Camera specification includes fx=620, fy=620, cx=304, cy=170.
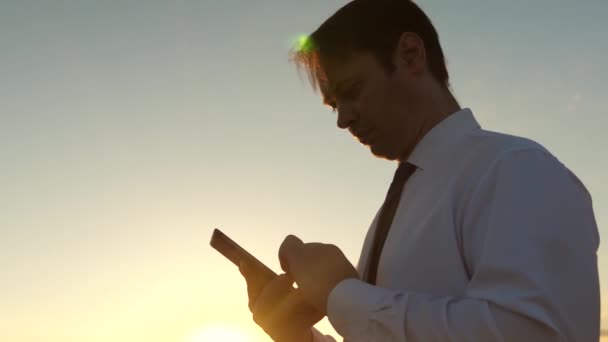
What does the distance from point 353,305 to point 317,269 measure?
10.5 inches

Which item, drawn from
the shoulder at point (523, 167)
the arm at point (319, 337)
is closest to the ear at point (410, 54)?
the shoulder at point (523, 167)

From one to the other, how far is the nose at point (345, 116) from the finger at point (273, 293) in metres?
0.95

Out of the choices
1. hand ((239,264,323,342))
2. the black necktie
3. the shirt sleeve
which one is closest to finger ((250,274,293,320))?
hand ((239,264,323,342))

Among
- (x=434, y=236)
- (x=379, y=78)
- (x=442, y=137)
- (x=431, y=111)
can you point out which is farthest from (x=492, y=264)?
(x=379, y=78)

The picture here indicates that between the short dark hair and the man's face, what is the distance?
60mm

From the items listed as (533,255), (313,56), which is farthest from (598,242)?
(313,56)

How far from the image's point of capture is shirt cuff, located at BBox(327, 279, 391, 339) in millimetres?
2109

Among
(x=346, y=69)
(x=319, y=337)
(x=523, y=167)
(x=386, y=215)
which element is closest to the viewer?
(x=523, y=167)

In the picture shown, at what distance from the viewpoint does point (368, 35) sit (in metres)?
3.21

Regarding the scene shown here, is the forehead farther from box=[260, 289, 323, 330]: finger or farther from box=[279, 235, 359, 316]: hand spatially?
box=[260, 289, 323, 330]: finger

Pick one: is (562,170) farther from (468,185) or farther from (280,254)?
(280,254)

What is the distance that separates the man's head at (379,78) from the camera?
3051 millimetres

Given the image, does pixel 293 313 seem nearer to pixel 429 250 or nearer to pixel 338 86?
pixel 429 250

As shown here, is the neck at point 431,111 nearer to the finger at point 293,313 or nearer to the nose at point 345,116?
the nose at point 345,116
